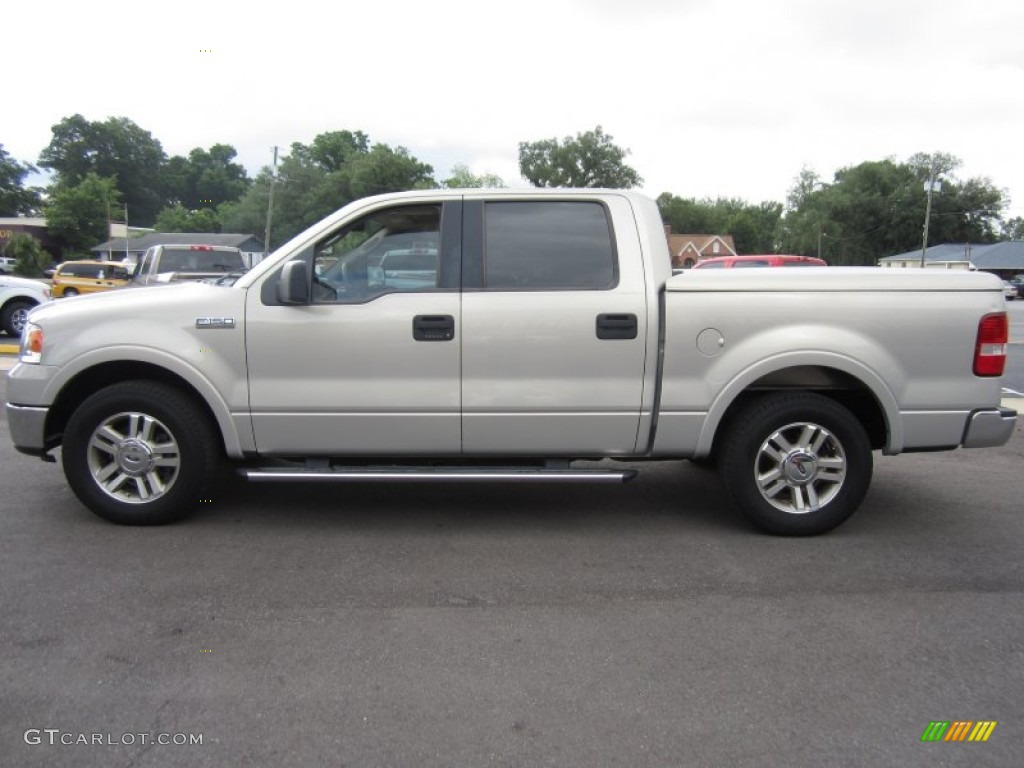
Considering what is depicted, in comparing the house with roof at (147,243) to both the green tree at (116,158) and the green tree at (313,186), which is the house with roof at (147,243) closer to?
the green tree at (313,186)

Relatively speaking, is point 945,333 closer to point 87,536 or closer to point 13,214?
point 87,536

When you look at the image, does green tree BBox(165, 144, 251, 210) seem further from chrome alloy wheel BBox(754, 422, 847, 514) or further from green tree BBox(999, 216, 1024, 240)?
chrome alloy wheel BBox(754, 422, 847, 514)

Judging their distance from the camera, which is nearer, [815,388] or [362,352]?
[362,352]

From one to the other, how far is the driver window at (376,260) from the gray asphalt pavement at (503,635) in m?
1.42

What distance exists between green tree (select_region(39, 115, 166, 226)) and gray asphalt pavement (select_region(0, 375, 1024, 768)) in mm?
123889

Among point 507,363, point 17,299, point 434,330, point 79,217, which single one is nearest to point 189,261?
point 17,299

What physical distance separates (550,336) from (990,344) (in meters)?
2.43

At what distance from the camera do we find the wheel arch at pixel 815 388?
4398 mm

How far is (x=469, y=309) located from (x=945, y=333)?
263 centimetres

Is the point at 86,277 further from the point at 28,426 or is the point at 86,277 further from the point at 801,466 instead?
the point at 801,466

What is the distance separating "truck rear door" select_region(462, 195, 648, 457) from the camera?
14.5ft

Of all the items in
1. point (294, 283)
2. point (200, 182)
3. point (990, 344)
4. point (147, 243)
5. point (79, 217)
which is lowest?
point (990, 344)

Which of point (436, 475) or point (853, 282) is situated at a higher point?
point (853, 282)

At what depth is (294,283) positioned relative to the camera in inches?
171
